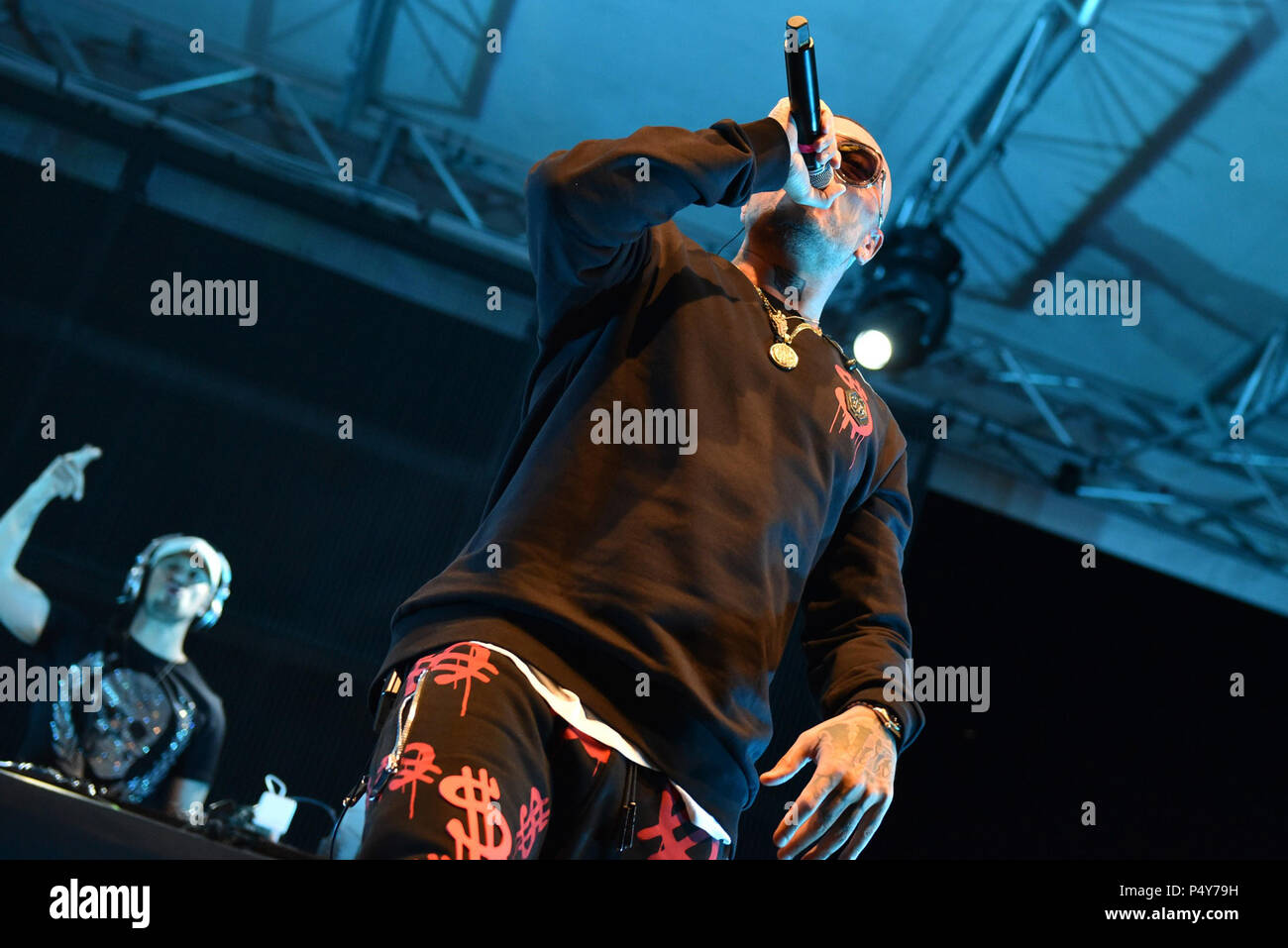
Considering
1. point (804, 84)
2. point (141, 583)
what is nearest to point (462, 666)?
point (804, 84)

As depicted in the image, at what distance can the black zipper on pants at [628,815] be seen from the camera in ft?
3.34

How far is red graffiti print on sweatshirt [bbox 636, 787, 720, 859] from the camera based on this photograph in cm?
104

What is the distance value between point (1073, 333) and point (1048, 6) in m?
1.89

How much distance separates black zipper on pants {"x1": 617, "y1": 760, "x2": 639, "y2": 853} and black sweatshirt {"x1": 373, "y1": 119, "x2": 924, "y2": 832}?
3 cm

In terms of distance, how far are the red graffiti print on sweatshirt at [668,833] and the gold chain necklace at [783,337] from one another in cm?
52

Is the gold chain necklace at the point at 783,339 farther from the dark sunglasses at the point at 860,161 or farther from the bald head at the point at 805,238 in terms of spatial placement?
the dark sunglasses at the point at 860,161

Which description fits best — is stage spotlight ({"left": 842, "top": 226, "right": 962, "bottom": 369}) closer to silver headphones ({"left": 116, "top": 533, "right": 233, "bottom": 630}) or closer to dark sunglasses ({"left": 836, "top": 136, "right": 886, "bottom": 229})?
silver headphones ({"left": 116, "top": 533, "right": 233, "bottom": 630})

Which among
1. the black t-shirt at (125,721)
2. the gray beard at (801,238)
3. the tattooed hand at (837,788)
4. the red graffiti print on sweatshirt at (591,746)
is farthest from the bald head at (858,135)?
the black t-shirt at (125,721)

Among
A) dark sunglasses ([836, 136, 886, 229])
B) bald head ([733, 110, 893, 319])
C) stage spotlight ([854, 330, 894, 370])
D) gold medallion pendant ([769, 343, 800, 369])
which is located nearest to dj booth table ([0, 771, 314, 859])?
gold medallion pendant ([769, 343, 800, 369])

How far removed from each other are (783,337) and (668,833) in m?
0.61

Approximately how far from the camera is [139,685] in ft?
10.5

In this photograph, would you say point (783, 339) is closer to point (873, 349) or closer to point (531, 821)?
point (531, 821)
